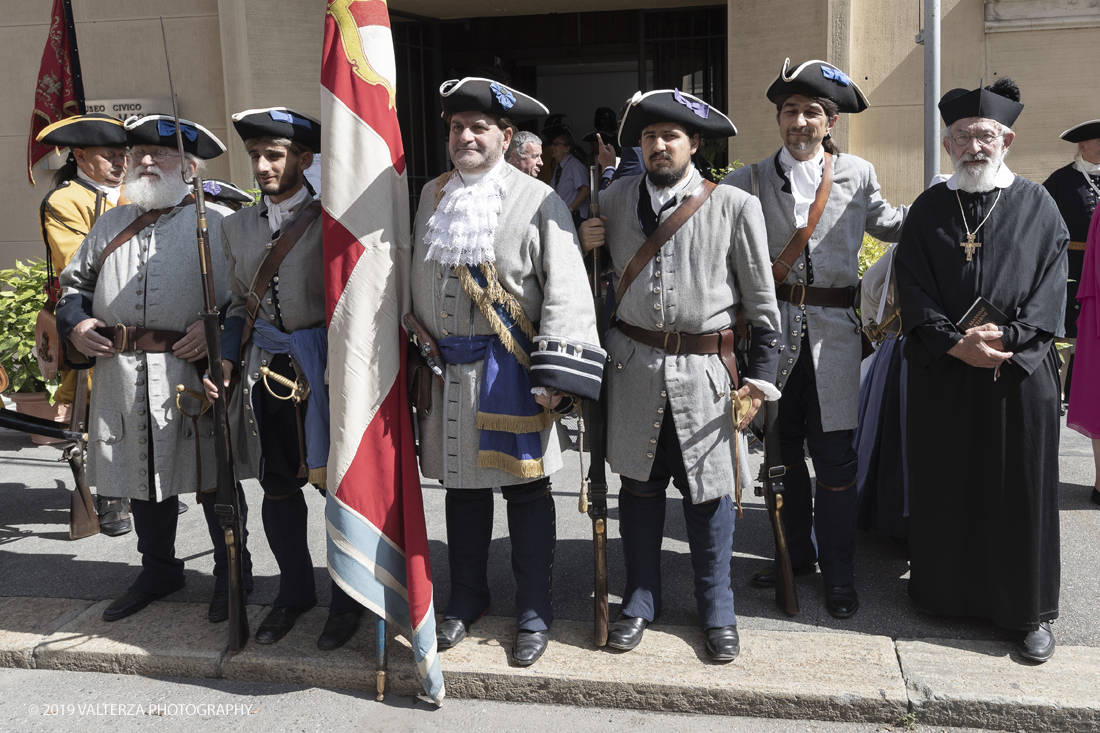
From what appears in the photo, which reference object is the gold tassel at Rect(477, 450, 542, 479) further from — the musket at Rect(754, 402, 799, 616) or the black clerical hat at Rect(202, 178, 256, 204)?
the black clerical hat at Rect(202, 178, 256, 204)

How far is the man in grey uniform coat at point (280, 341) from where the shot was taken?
11.0 ft

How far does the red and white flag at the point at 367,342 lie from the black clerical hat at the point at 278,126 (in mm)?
253

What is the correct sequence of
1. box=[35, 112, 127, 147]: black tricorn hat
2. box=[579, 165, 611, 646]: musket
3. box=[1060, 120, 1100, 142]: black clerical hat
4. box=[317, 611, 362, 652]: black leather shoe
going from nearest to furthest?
box=[579, 165, 611, 646]: musket < box=[317, 611, 362, 652]: black leather shoe < box=[35, 112, 127, 147]: black tricorn hat < box=[1060, 120, 1100, 142]: black clerical hat

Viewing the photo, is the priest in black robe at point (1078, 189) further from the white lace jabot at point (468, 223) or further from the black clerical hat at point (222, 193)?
the black clerical hat at point (222, 193)

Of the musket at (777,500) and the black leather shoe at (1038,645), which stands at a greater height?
the musket at (777,500)

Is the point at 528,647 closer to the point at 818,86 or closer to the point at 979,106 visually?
the point at 818,86

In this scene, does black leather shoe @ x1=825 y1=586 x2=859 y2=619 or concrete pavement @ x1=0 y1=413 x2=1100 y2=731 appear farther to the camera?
black leather shoe @ x1=825 y1=586 x2=859 y2=619

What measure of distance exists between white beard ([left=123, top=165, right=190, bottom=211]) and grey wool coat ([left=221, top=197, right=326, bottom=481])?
32 cm

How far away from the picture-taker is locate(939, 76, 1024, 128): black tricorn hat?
3.24 m

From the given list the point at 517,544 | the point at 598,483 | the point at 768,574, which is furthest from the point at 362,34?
the point at 768,574

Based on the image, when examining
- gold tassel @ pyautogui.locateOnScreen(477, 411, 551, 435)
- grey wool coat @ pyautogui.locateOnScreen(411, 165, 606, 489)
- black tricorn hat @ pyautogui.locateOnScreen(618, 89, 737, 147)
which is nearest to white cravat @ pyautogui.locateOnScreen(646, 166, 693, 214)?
black tricorn hat @ pyautogui.locateOnScreen(618, 89, 737, 147)

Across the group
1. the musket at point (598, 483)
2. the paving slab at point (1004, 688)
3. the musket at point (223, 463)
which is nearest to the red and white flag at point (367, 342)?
the musket at point (223, 463)

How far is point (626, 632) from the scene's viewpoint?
330cm

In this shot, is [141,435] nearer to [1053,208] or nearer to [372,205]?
[372,205]
